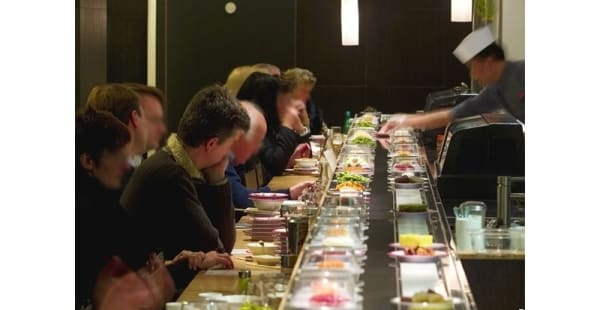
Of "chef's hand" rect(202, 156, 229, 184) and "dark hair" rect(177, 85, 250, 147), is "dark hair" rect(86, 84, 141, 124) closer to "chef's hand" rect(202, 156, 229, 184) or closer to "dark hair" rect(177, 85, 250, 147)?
"dark hair" rect(177, 85, 250, 147)

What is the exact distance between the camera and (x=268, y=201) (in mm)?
5141

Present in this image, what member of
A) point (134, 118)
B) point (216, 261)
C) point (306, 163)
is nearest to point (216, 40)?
point (306, 163)

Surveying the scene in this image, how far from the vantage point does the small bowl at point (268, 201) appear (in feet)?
16.8

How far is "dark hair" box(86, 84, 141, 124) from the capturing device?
15.0ft

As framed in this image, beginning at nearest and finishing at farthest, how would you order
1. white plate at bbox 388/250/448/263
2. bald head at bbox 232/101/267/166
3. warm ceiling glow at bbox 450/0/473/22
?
white plate at bbox 388/250/448/263 → bald head at bbox 232/101/267/166 → warm ceiling glow at bbox 450/0/473/22

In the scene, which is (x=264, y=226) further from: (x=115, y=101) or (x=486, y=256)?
(x=486, y=256)

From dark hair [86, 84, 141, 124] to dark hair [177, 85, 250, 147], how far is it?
28 cm

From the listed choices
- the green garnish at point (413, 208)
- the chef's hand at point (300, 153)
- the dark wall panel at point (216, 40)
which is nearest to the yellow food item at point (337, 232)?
the green garnish at point (413, 208)

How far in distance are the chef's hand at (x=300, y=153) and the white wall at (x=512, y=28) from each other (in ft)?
5.66

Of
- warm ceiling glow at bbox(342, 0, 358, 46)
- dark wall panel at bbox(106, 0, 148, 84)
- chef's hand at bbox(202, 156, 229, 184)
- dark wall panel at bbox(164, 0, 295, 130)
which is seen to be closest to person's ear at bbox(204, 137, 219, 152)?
chef's hand at bbox(202, 156, 229, 184)

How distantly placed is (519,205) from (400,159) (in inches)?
31.4

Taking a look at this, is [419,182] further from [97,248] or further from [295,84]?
[295,84]

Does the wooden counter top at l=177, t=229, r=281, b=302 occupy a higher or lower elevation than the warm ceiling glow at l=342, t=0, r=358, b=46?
lower
